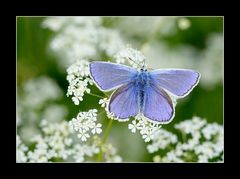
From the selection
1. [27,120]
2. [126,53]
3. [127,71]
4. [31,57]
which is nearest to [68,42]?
[31,57]

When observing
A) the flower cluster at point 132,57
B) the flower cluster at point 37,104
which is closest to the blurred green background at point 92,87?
the flower cluster at point 37,104

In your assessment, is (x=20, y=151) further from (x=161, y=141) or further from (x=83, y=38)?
(x=83, y=38)

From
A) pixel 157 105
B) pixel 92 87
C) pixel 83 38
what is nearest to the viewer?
pixel 157 105

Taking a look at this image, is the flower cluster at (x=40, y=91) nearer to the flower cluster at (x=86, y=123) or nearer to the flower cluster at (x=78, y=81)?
the flower cluster at (x=78, y=81)

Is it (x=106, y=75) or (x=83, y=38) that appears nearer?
(x=106, y=75)

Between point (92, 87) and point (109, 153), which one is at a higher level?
point (92, 87)

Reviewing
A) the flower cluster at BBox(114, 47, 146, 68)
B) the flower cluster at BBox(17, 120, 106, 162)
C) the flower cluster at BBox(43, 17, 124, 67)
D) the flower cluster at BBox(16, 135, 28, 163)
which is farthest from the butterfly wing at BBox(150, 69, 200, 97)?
the flower cluster at BBox(43, 17, 124, 67)

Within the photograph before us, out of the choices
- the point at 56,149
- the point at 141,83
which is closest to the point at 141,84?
the point at 141,83

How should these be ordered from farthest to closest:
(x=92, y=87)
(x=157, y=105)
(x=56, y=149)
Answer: (x=92, y=87)
(x=56, y=149)
(x=157, y=105)
